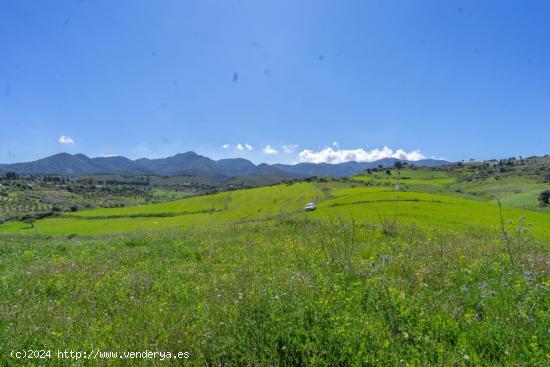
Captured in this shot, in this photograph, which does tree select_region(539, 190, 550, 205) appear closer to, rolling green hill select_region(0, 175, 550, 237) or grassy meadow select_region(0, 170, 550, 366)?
rolling green hill select_region(0, 175, 550, 237)

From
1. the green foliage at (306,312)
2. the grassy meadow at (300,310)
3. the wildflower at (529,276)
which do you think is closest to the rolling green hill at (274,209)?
the wildflower at (529,276)

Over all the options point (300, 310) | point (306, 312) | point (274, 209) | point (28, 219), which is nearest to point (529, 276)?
point (306, 312)

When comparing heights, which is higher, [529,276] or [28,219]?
[529,276]

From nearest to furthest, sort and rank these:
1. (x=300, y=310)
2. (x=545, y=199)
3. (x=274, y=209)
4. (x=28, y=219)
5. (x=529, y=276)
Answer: (x=300, y=310) → (x=529, y=276) → (x=545, y=199) → (x=274, y=209) → (x=28, y=219)

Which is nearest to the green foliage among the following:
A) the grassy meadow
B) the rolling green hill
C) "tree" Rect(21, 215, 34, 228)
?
the grassy meadow

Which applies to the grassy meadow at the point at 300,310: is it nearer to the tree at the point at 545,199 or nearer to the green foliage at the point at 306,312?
the green foliage at the point at 306,312

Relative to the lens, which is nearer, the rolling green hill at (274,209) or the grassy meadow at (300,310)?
the grassy meadow at (300,310)

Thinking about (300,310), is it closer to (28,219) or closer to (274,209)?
(274,209)

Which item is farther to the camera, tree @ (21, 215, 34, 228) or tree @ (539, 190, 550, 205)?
tree @ (21, 215, 34, 228)

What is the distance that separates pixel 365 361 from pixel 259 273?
4.71 m

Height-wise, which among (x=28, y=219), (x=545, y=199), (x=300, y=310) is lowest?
(x=28, y=219)

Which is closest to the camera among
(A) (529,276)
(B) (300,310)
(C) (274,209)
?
(B) (300,310)

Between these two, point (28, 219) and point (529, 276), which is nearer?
point (529, 276)

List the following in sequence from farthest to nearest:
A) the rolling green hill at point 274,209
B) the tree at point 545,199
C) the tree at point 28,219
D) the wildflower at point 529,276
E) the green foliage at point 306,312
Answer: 1. the tree at point 28,219
2. the tree at point 545,199
3. the rolling green hill at point 274,209
4. the wildflower at point 529,276
5. the green foliage at point 306,312
